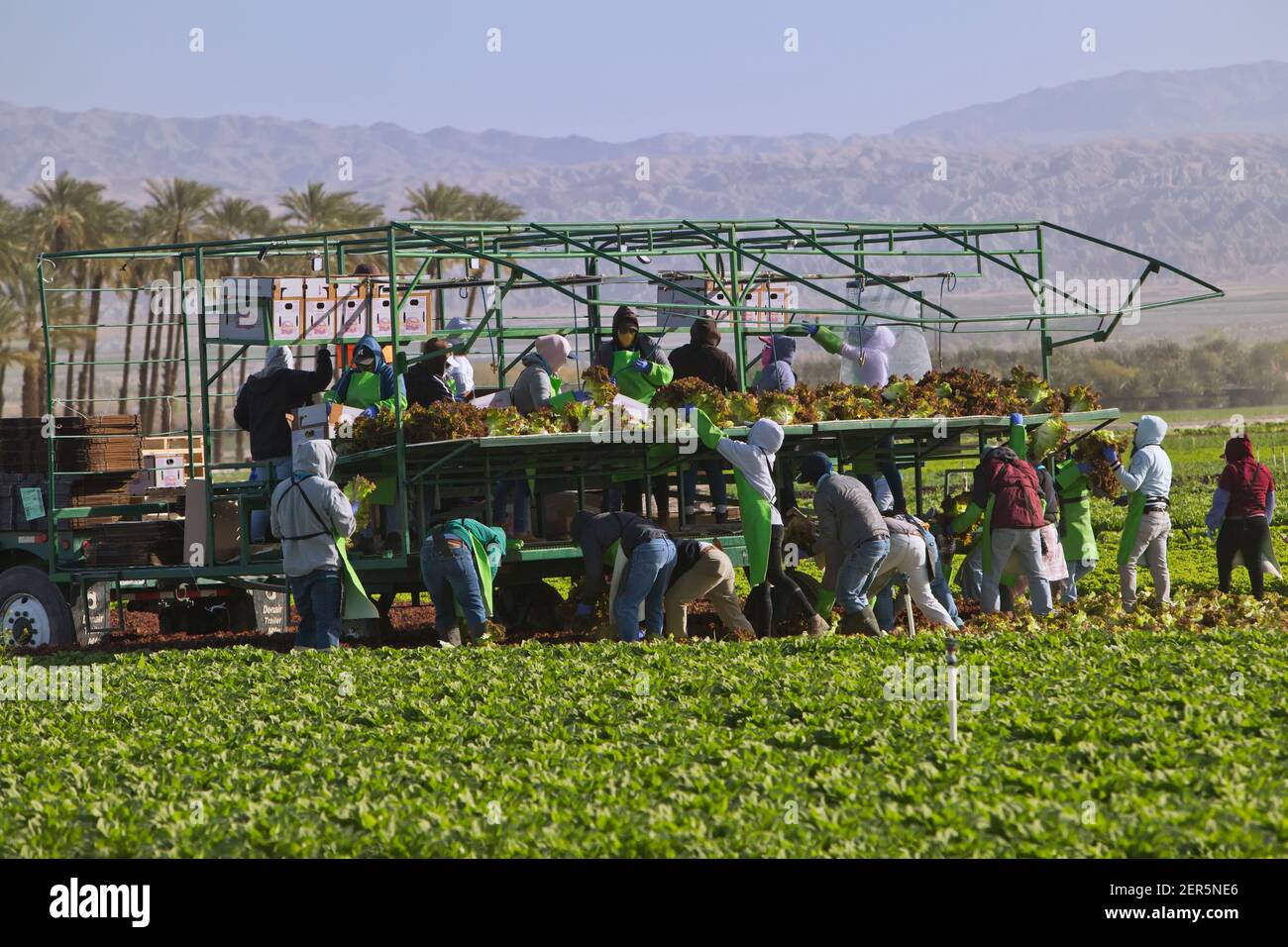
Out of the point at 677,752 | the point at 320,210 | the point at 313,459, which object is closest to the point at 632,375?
the point at 313,459

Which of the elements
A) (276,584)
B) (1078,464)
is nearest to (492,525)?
(276,584)

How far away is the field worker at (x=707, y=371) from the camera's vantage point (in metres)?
17.2

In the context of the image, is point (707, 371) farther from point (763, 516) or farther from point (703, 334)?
point (763, 516)

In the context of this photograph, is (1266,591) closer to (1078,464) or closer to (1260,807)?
(1078,464)

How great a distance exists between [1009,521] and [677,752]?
709cm

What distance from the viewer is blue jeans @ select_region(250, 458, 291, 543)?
1619 centimetres

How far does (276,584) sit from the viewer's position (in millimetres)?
16781

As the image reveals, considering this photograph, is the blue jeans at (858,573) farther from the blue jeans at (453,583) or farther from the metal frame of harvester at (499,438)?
the blue jeans at (453,583)

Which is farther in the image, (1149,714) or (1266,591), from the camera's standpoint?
(1266,591)

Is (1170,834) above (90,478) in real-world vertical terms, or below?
below

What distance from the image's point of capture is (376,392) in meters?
16.0
